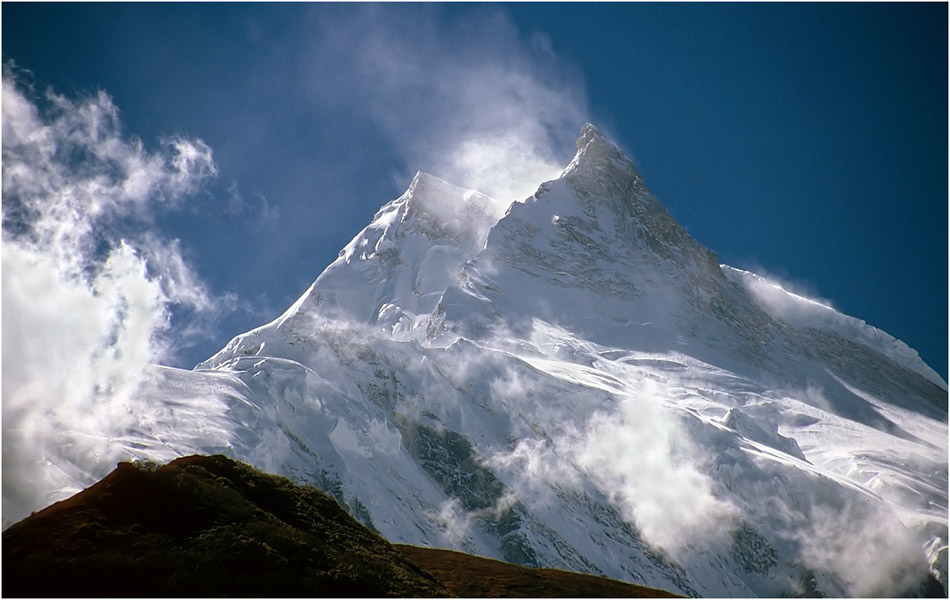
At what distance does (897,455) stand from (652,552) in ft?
175

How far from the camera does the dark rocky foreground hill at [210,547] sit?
2111 centimetres

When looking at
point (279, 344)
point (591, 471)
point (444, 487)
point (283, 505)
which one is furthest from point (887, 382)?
point (283, 505)

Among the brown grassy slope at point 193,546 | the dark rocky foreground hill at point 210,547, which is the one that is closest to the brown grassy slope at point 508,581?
the dark rocky foreground hill at point 210,547

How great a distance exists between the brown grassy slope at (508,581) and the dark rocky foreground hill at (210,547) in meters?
0.09

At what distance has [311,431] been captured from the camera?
9988 cm

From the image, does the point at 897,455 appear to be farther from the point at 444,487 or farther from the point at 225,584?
the point at 225,584

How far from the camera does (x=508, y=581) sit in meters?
29.8

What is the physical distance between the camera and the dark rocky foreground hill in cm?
2111

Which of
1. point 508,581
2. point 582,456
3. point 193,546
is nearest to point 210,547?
point 193,546

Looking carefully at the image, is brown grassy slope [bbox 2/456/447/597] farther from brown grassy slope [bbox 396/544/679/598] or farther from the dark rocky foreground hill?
brown grassy slope [bbox 396/544/679/598]

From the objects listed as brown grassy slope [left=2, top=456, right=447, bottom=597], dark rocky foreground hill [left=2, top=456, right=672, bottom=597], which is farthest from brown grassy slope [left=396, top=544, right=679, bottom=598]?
brown grassy slope [left=2, top=456, right=447, bottom=597]

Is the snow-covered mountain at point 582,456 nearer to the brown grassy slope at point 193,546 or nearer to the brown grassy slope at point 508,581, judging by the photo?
the brown grassy slope at point 508,581

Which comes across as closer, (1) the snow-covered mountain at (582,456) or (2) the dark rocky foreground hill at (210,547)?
(2) the dark rocky foreground hill at (210,547)

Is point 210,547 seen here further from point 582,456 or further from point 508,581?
point 582,456
